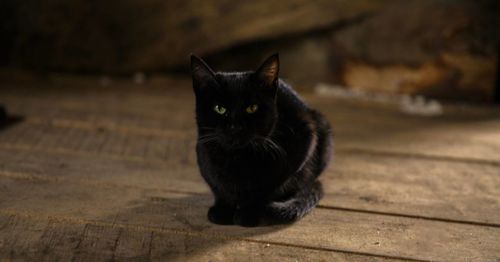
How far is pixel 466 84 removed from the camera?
3488mm

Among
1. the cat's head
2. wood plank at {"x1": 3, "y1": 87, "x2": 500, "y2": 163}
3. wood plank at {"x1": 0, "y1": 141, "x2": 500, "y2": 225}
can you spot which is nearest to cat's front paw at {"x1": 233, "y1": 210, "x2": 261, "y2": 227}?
the cat's head

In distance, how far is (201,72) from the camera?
1.56m

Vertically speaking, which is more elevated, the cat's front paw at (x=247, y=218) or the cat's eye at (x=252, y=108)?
the cat's eye at (x=252, y=108)

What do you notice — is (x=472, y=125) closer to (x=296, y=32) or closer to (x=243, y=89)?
(x=296, y=32)

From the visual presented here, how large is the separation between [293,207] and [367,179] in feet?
1.71

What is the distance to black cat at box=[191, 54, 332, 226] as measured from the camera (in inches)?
60.2

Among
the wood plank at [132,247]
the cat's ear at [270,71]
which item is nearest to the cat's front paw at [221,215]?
the wood plank at [132,247]

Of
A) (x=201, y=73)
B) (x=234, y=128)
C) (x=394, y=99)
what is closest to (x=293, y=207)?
(x=234, y=128)

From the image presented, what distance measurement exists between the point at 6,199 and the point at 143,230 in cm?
43

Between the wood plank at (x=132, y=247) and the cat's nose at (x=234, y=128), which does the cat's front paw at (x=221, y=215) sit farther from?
the cat's nose at (x=234, y=128)

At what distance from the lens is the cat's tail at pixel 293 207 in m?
1.57

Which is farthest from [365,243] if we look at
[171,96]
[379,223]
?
[171,96]

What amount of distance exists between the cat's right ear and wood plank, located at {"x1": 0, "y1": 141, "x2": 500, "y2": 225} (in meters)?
0.41

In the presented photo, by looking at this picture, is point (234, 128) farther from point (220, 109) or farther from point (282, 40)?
point (282, 40)
